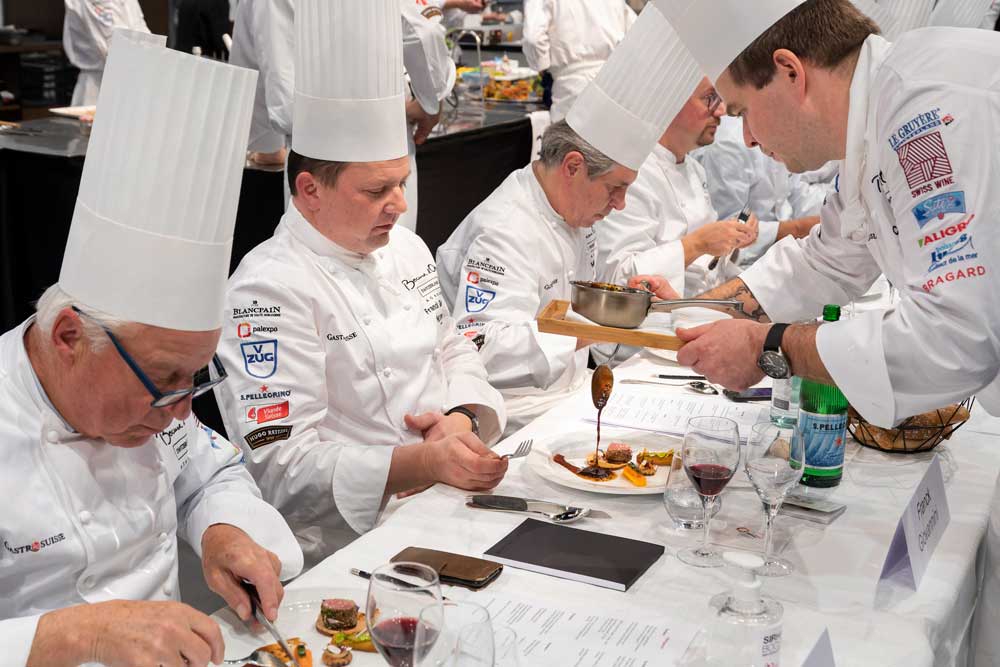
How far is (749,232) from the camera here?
346 cm

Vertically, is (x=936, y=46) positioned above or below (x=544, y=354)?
above

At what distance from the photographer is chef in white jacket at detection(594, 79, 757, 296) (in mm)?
3412

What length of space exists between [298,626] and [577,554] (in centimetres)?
43

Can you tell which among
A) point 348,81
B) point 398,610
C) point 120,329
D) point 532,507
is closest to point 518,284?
point 348,81

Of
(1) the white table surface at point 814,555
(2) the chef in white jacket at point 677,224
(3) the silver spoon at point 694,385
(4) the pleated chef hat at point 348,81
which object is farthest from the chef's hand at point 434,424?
(2) the chef in white jacket at point 677,224

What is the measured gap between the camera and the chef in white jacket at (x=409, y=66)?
3447 mm

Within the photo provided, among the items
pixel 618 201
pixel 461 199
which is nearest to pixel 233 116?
pixel 618 201

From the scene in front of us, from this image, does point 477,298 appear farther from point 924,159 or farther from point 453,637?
point 453,637

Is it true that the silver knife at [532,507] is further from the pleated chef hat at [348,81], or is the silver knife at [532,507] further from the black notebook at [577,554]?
the pleated chef hat at [348,81]

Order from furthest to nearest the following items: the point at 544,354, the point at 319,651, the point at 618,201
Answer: the point at 618,201, the point at 544,354, the point at 319,651

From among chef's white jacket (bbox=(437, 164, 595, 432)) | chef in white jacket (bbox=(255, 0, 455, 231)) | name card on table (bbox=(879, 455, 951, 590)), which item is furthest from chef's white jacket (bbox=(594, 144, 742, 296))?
name card on table (bbox=(879, 455, 951, 590))

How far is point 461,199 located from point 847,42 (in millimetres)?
3527

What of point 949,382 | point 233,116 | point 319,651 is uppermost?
point 233,116

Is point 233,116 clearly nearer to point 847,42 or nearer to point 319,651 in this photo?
point 319,651
